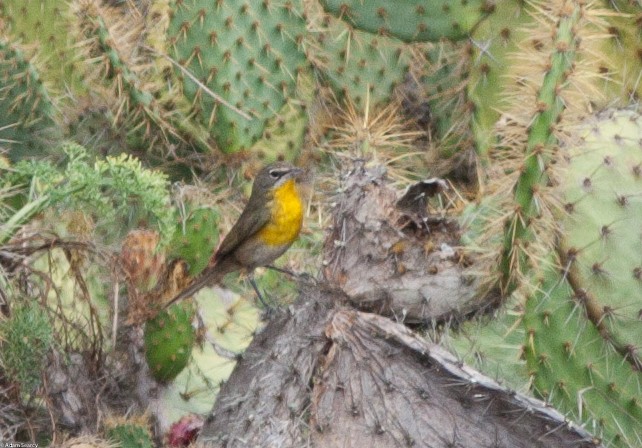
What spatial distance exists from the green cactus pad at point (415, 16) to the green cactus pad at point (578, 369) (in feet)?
5.56

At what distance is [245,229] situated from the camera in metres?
4.16

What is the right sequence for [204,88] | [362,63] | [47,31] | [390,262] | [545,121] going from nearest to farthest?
[545,121], [390,262], [204,88], [47,31], [362,63]

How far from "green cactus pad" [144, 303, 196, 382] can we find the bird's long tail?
134 mm

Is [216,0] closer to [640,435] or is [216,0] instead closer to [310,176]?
[310,176]

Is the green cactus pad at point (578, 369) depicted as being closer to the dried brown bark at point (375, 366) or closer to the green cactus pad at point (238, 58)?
the dried brown bark at point (375, 366)

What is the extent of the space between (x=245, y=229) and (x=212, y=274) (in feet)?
0.55

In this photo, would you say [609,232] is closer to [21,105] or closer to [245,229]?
[245,229]

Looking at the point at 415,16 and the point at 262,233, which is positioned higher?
the point at 415,16

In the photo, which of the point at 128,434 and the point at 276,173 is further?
the point at 276,173

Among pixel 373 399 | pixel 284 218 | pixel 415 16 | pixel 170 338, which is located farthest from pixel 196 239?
pixel 415 16

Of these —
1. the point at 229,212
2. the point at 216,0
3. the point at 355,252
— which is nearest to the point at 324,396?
the point at 355,252

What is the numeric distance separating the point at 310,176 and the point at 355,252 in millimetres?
1523

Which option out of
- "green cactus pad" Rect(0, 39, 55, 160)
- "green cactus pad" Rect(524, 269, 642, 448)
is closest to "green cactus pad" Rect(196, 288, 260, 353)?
"green cactus pad" Rect(0, 39, 55, 160)

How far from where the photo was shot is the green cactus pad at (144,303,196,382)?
390cm
